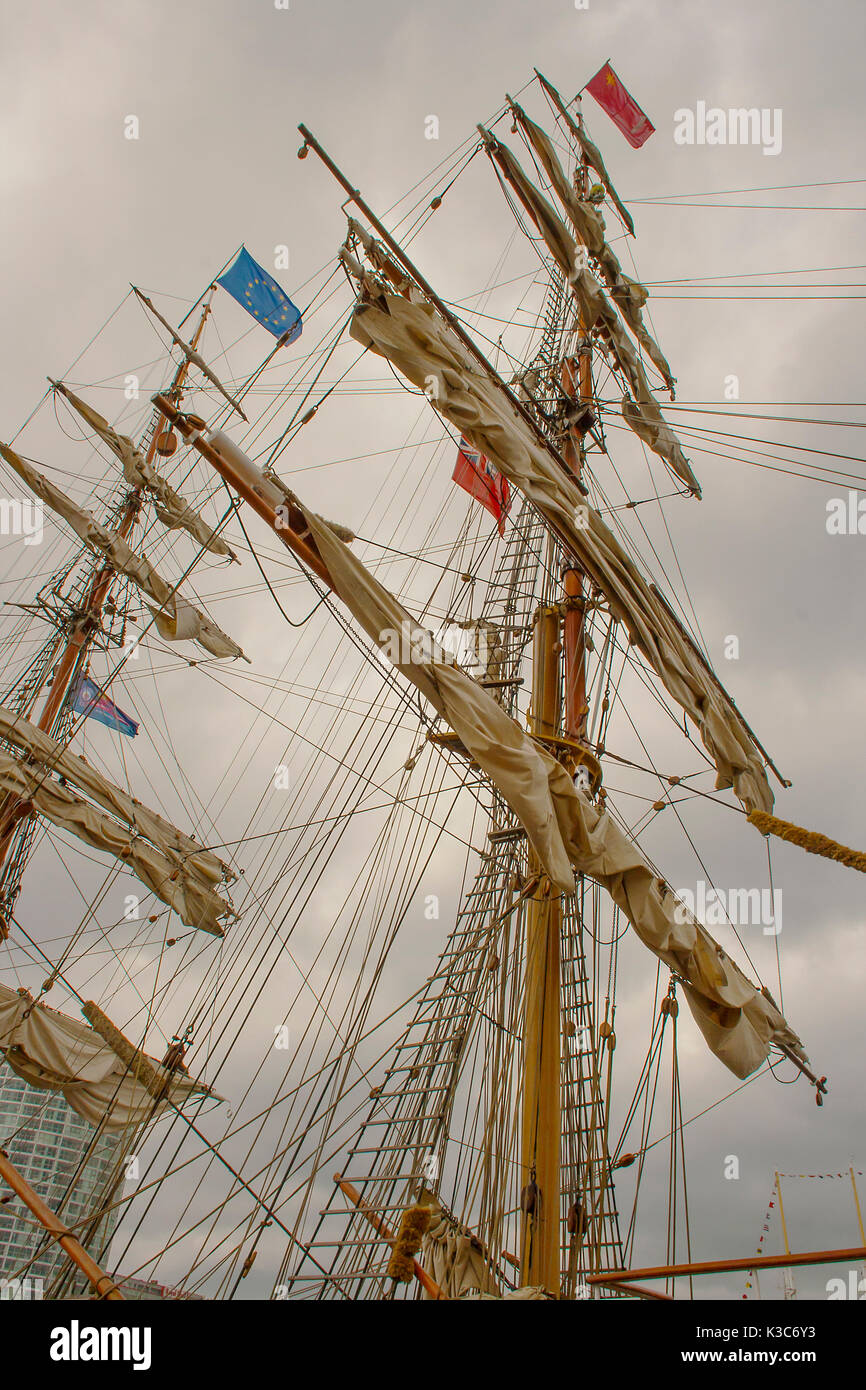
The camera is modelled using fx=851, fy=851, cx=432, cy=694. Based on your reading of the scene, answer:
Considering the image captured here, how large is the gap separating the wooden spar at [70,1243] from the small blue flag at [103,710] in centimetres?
1098

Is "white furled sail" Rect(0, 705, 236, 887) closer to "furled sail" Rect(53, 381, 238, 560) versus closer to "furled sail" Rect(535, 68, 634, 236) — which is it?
"furled sail" Rect(53, 381, 238, 560)

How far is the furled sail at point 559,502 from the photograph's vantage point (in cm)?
764

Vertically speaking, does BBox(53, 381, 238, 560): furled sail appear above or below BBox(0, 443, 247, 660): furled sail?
above

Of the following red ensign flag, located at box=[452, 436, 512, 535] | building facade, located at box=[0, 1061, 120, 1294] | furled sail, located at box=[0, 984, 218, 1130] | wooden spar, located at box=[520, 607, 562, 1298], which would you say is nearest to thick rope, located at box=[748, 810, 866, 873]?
wooden spar, located at box=[520, 607, 562, 1298]

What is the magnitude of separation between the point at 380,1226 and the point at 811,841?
5.61 meters

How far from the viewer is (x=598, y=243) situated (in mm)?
13172

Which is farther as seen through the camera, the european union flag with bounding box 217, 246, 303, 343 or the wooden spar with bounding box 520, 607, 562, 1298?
the european union flag with bounding box 217, 246, 303, 343

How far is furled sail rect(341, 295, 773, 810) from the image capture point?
7.64 meters

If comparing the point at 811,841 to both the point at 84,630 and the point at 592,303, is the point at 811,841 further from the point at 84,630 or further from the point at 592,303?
the point at 84,630

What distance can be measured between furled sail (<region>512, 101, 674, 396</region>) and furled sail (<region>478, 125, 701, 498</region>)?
1.46ft

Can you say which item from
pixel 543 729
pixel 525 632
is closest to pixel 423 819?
pixel 543 729
